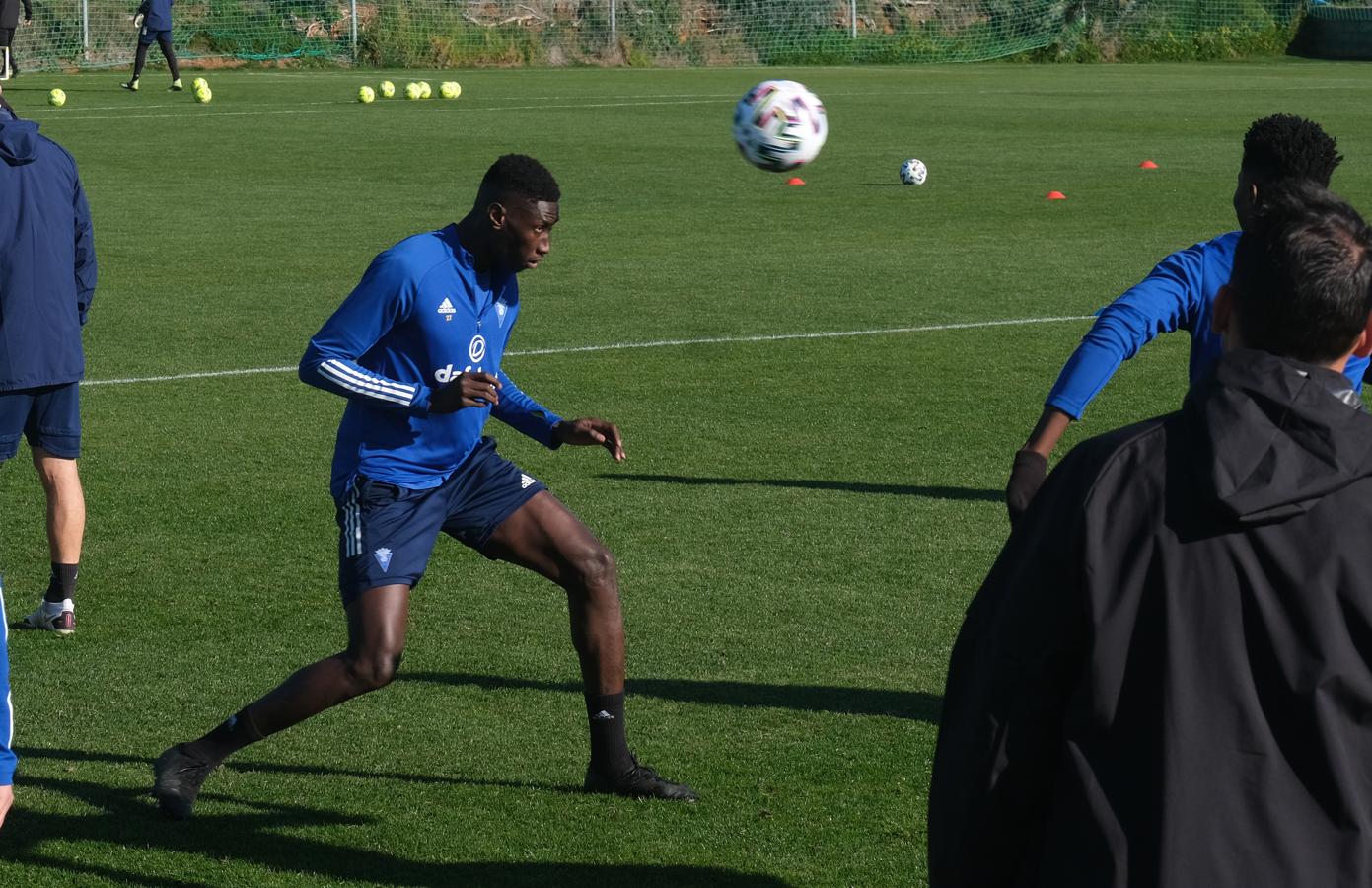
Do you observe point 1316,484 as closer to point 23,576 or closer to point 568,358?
point 23,576

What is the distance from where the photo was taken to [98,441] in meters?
10.9

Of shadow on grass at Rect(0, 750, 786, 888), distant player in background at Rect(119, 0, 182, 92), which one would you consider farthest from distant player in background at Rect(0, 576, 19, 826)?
distant player in background at Rect(119, 0, 182, 92)

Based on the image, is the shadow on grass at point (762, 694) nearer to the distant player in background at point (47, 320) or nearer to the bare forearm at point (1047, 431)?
the distant player in background at point (47, 320)

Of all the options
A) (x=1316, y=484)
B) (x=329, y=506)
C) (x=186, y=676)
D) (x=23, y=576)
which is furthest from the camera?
(x=329, y=506)

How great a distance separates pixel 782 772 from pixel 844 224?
47.3ft

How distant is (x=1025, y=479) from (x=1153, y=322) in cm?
100

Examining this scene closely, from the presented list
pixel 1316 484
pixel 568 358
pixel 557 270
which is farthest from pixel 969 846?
pixel 557 270

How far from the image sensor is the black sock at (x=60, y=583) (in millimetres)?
7715

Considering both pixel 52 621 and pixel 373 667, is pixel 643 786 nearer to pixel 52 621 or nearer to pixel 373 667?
pixel 373 667

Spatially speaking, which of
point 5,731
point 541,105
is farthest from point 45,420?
point 541,105

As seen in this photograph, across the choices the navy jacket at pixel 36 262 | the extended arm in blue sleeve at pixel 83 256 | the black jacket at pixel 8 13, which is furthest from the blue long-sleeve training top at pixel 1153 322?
the black jacket at pixel 8 13

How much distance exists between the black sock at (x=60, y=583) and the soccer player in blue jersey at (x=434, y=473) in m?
2.06

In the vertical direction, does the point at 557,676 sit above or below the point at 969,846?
below

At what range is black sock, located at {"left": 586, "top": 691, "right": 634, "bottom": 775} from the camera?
600cm
